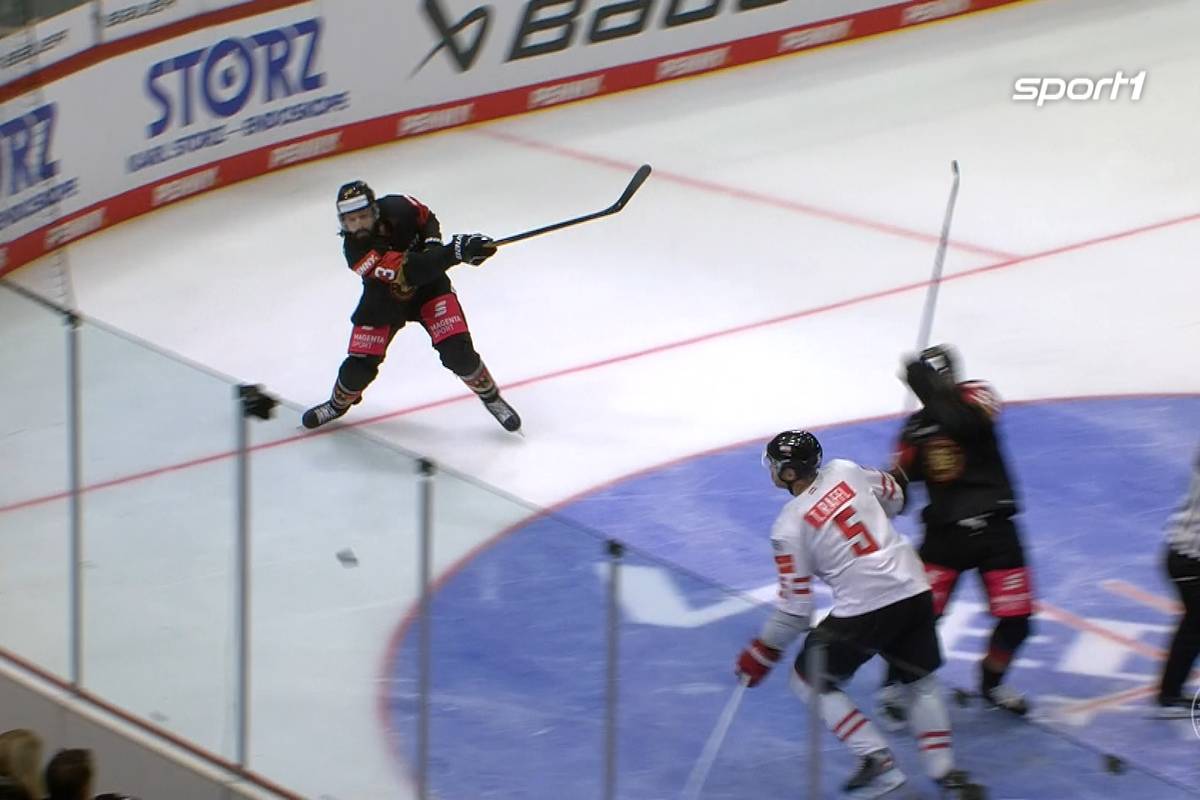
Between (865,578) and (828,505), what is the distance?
198 millimetres

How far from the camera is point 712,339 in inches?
342

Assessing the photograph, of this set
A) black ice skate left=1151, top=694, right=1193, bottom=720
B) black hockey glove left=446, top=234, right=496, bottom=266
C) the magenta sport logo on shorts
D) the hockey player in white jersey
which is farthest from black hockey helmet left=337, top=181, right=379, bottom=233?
the magenta sport logo on shorts

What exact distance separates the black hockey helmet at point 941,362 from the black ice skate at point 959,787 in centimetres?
130

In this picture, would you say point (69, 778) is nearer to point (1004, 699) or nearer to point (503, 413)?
point (1004, 699)

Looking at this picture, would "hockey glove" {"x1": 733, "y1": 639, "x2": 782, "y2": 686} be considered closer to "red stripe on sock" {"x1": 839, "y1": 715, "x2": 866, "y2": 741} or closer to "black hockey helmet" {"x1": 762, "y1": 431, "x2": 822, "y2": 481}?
"red stripe on sock" {"x1": 839, "y1": 715, "x2": 866, "y2": 741}

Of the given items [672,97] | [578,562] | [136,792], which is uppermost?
[672,97]

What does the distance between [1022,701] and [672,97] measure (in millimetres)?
7108

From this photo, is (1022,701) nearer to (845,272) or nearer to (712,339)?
(712,339)

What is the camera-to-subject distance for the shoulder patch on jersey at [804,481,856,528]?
4.95 m

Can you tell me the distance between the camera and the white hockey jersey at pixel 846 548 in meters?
4.95

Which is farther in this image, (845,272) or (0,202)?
(845,272)

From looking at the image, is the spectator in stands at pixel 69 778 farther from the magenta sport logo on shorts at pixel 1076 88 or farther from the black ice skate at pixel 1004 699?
the magenta sport logo on shorts at pixel 1076 88

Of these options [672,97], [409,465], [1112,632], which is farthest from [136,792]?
[672,97]

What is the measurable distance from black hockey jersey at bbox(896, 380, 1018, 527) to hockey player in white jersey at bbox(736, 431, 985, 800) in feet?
0.81
